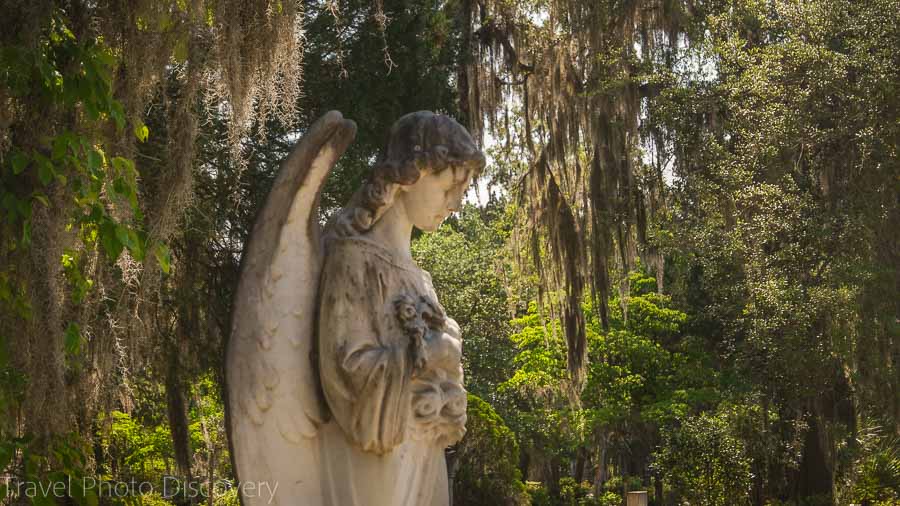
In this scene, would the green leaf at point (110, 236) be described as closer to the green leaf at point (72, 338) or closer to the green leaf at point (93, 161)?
the green leaf at point (93, 161)

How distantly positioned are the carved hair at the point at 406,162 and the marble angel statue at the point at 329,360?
1 centimetres

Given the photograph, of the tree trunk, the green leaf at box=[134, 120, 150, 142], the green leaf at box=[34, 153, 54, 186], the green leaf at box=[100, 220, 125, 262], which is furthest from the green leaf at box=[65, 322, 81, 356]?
the tree trunk

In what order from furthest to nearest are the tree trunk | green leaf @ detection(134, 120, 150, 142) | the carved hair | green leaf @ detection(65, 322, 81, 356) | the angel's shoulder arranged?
the tree trunk < green leaf @ detection(134, 120, 150, 142) < green leaf @ detection(65, 322, 81, 356) < the carved hair < the angel's shoulder

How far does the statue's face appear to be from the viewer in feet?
12.3

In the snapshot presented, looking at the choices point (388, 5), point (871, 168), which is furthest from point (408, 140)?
point (871, 168)

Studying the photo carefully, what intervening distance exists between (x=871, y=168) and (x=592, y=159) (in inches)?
112

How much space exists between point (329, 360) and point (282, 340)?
0.16 metres

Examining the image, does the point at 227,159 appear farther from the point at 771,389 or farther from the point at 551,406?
the point at 551,406

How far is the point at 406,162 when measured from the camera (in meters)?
3.71

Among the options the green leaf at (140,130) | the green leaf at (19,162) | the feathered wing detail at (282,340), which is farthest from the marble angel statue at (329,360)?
the green leaf at (140,130)

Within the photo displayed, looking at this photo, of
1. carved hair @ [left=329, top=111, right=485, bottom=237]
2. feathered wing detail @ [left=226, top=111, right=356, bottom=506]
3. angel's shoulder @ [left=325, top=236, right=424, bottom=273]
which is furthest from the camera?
carved hair @ [left=329, top=111, right=485, bottom=237]

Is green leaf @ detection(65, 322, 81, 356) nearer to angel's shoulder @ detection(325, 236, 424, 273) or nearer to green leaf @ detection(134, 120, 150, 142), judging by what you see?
green leaf @ detection(134, 120, 150, 142)

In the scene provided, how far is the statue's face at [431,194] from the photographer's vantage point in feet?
12.3

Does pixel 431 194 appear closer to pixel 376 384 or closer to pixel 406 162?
pixel 406 162
